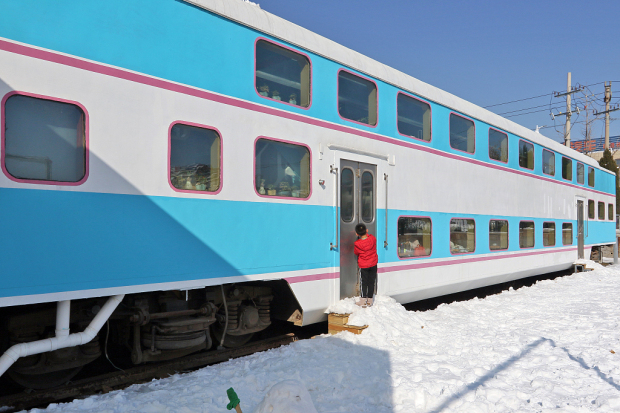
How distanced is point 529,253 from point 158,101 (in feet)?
33.5

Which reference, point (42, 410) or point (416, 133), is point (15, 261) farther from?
point (416, 133)

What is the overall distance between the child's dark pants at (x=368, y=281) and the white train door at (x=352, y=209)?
0.16 m

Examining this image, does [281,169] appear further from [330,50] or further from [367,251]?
[330,50]

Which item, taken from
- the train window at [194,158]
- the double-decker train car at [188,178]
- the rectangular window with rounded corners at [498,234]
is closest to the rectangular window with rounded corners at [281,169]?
the double-decker train car at [188,178]

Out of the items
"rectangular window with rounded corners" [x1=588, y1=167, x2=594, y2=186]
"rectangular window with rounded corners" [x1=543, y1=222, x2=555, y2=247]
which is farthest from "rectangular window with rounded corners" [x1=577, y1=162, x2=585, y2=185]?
"rectangular window with rounded corners" [x1=543, y1=222, x2=555, y2=247]

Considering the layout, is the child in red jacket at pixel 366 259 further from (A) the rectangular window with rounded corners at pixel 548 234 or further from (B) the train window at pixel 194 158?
(A) the rectangular window with rounded corners at pixel 548 234

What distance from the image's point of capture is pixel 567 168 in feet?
47.6

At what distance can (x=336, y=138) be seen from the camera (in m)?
6.45

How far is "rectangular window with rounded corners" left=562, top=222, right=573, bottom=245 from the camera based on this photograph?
46.0 ft

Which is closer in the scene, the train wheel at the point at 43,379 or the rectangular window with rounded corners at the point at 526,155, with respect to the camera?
the train wheel at the point at 43,379

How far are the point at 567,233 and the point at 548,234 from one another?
71.2 inches

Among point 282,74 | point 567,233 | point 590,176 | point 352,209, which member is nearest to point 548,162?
point 567,233

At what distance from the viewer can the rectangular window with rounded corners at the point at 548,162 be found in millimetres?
12909

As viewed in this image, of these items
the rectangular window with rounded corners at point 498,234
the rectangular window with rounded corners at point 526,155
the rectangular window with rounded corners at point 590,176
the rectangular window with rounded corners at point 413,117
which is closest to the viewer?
the rectangular window with rounded corners at point 413,117
